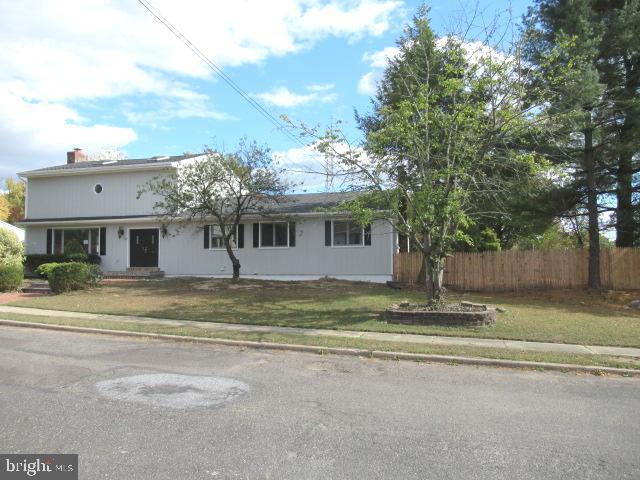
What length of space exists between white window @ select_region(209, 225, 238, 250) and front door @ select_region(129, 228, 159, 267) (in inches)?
124

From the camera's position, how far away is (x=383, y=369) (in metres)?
8.61

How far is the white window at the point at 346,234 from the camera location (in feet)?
76.3

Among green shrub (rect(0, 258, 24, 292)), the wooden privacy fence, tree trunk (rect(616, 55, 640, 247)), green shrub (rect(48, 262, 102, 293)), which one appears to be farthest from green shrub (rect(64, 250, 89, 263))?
tree trunk (rect(616, 55, 640, 247))

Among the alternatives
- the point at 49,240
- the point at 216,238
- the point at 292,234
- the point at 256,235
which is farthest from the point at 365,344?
the point at 49,240

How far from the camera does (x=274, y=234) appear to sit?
80.5ft

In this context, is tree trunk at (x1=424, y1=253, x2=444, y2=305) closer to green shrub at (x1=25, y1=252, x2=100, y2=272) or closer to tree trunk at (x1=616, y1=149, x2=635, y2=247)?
tree trunk at (x1=616, y1=149, x2=635, y2=247)

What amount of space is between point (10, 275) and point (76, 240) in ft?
23.7

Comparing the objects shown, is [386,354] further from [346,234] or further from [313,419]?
[346,234]

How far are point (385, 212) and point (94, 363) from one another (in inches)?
338

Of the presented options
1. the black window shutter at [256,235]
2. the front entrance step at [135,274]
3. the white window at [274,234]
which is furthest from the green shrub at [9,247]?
the white window at [274,234]

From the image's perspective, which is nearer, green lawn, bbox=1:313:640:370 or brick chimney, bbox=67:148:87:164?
green lawn, bbox=1:313:640:370

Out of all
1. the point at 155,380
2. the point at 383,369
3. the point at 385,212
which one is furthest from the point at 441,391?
the point at 385,212

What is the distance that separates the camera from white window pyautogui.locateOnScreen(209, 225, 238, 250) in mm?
25188

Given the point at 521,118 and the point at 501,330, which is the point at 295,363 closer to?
the point at 501,330
